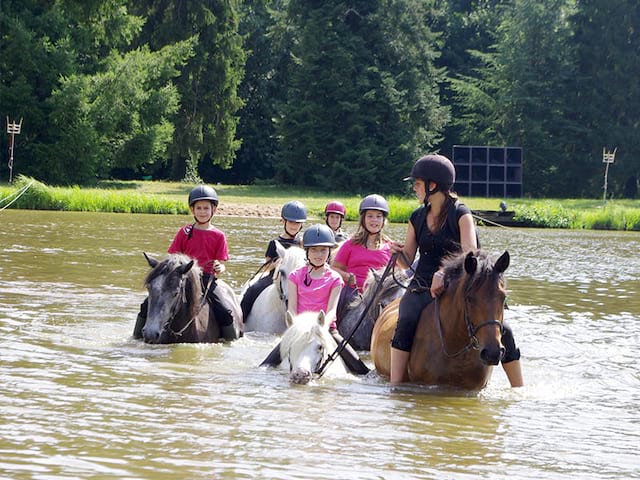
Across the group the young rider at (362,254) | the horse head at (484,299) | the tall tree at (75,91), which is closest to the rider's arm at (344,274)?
the young rider at (362,254)

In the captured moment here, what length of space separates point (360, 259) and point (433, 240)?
3.58 metres

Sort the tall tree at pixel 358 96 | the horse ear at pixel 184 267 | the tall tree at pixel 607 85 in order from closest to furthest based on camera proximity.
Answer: the horse ear at pixel 184 267, the tall tree at pixel 358 96, the tall tree at pixel 607 85

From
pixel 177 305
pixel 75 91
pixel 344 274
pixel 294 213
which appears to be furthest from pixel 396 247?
pixel 75 91

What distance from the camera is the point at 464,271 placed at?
7578 mm

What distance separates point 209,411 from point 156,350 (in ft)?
9.42

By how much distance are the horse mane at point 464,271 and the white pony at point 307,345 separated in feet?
3.92

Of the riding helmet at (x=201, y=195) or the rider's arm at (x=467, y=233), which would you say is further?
the riding helmet at (x=201, y=195)

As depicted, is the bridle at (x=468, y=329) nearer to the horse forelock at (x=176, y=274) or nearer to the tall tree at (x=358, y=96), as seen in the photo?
the horse forelock at (x=176, y=274)

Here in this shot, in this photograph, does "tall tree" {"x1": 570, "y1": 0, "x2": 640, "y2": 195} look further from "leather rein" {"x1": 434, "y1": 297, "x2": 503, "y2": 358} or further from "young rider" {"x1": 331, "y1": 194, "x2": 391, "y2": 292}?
"leather rein" {"x1": 434, "y1": 297, "x2": 503, "y2": 358}

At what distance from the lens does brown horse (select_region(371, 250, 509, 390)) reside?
7.34 m

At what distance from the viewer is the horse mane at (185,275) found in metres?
10.1

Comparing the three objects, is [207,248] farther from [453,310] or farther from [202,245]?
[453,310]

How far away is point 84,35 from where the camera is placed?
4303cm

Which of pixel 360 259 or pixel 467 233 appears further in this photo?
pixel 360 259
